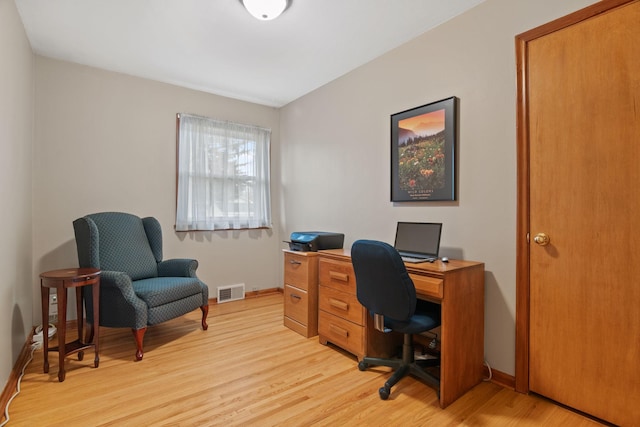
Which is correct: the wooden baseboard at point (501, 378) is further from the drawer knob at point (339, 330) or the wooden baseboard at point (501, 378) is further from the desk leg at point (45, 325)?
the desk leg at point (45, 325)

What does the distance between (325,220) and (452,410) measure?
2.20 m

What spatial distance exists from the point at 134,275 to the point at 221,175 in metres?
1.49

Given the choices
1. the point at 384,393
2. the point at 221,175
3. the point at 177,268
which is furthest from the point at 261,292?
the point at 384,393

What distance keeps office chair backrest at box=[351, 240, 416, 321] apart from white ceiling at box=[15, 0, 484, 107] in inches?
65.8

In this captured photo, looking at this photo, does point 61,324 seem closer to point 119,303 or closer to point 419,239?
point 119,303

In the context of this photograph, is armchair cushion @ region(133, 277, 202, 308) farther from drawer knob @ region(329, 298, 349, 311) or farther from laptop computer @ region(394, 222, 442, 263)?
laptop computer @ region(394, 222, 442, 263)

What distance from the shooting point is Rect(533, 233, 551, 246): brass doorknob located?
1.89 metres

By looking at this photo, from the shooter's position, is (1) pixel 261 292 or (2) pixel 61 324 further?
(1) pixel 261 292

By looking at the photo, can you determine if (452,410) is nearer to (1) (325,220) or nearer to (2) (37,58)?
(1) (325,220)

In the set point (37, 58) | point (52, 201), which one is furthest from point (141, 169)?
point (37, 58)

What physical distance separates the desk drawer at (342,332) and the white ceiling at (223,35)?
7.38 ft

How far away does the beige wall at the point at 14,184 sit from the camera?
1914 millimetres

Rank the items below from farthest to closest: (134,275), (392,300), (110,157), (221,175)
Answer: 1. (221,175)
2. (110,157)
3. (134,275)
4. (392,300)

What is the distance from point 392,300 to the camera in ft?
6.19
